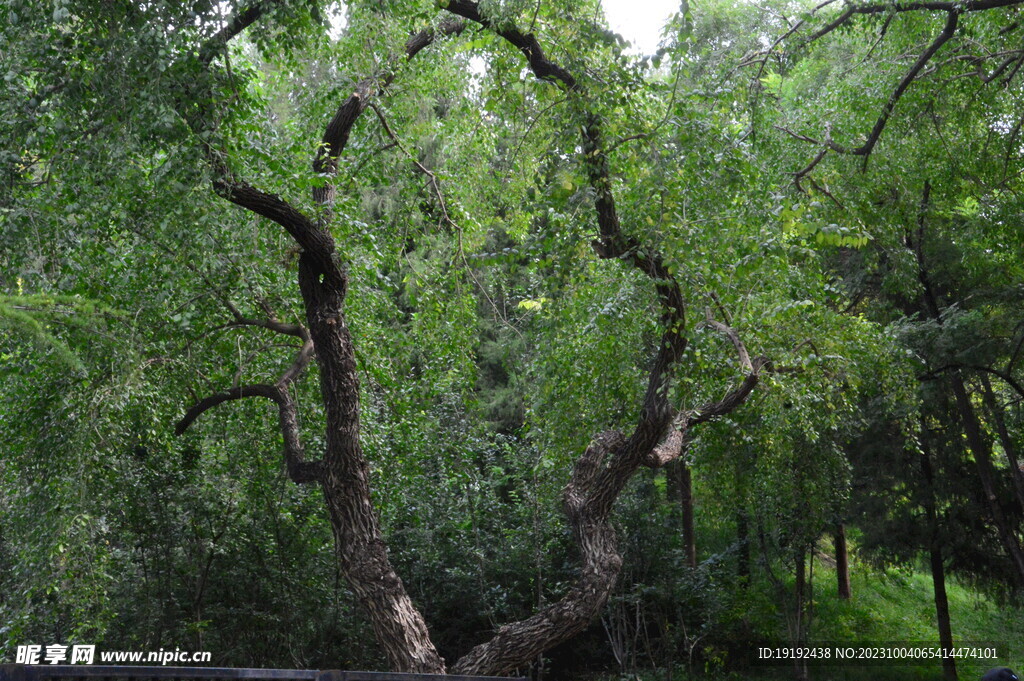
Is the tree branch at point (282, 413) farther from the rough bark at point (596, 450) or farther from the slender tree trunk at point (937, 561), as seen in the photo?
the slender tree trunk at point (937, 561)

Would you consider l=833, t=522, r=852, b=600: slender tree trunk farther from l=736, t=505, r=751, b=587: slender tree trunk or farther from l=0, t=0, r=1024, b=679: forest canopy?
l=0, t=0, r=1024, b=679: forest canopy

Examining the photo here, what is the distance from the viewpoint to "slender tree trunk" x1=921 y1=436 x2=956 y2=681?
12219mm

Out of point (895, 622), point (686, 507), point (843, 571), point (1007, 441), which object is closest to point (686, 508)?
point (686, 507)

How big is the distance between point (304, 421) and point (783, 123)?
596cm

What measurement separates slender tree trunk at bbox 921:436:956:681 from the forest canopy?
2.5 inches

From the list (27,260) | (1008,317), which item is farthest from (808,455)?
(27,260)

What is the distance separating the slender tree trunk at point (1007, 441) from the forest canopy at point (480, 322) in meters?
0.05

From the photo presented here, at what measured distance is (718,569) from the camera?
472 inches

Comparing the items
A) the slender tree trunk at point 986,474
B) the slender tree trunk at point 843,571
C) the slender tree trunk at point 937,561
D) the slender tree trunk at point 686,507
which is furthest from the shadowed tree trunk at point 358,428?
the slender tree trunk at point 843,571

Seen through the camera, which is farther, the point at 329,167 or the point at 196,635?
the point at 196,635

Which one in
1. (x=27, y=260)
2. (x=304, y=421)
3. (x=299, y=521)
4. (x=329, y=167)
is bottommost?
(x=299, y=521)

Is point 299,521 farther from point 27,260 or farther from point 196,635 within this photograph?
point 27,260

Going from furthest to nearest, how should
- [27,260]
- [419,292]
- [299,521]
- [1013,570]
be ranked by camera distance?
[1013,570], [299,521], [419,292], [27,260]

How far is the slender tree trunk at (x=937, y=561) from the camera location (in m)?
12.2
